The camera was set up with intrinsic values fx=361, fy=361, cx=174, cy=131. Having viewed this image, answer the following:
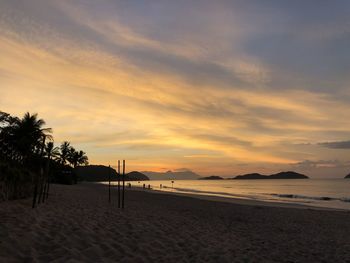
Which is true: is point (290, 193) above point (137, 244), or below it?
above

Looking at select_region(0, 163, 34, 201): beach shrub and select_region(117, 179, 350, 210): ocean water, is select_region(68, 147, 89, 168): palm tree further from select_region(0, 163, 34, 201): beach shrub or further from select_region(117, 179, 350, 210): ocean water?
select_region(0, 163, 34, 201): beach shrub

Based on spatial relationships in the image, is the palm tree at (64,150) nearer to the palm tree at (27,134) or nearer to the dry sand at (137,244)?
the palm tree at (27,134)

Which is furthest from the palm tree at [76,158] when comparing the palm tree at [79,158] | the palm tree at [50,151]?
the palm tree at [50,151]

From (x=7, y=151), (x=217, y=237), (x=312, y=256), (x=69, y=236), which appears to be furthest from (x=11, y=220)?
(x=7, y=151)

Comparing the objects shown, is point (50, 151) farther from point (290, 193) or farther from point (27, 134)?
point (290, 193)

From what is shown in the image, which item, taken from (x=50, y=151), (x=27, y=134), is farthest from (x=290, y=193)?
(x=50, y=151)

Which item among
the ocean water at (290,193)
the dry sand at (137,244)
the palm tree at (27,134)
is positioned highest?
the palm tree at (27,134)

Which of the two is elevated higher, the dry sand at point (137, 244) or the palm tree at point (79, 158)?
the palm tree at point (79, 158)

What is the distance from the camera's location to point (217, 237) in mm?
10953

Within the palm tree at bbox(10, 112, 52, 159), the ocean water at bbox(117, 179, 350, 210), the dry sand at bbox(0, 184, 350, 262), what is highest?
the palm tree at bbox(10, 112, 52, 159)

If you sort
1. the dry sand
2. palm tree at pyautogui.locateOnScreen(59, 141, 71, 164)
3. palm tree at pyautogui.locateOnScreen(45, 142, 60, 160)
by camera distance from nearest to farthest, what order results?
the dry sand, palm tree at pyautogui.locateOnScreen(45, 142, 60, 160), palm tree at pyautogui.locateOnScreen(59, 141, 71, 164)

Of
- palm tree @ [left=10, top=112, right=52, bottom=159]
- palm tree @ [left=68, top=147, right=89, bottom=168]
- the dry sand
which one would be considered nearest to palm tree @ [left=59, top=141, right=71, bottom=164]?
palm tree @ [left=68, top=147, right=89, bottom=168]

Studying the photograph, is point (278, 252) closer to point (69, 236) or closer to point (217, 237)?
point (217, 237)

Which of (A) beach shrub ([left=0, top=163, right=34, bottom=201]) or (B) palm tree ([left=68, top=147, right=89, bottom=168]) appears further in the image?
(B) palm tree ([left=68, top=147, right=89, bottom=168])
